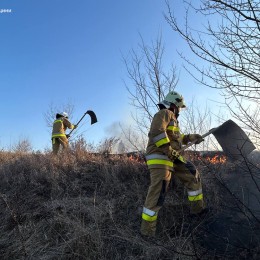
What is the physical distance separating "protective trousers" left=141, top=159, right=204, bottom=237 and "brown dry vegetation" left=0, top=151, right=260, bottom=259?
0.57ft

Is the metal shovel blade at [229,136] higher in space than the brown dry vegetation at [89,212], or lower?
higher

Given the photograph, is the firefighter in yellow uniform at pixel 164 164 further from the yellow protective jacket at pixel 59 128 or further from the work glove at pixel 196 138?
the yellow protective jacket at pixel 59 128

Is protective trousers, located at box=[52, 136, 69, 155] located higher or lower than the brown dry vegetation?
higher

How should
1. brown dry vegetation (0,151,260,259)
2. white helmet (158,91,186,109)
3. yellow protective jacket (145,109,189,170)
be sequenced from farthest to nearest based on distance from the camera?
white helmet (158,91,186,109)
yellow protective jacket (145,109,189,170)
brown dry vegetation (0,151,260,259)

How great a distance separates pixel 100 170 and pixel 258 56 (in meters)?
4.30

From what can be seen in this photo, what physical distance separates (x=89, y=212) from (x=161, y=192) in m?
1.28

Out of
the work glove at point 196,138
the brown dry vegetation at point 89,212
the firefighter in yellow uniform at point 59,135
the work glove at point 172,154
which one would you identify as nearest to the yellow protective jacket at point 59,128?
the firefighter in yellow uniform at point 59,135

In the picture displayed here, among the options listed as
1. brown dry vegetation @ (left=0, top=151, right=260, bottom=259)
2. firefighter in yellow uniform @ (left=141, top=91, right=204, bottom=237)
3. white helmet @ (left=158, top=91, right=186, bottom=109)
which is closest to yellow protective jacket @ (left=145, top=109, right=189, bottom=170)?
firefighter in yellow uniform @ (left=141, top=91, right=204, bottom=237)

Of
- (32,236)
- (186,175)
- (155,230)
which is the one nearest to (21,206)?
(32,236)

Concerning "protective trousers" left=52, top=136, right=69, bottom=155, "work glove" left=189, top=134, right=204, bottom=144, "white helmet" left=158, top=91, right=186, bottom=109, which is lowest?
"work glove" left=189, top=134, right=204, bottom=144

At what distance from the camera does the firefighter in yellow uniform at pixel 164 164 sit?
452 cm

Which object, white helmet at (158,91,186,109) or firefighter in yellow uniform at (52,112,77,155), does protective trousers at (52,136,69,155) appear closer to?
firefighter in yellow uniform at (52,112,77,155)

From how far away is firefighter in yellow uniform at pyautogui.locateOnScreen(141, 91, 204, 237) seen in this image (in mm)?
4516

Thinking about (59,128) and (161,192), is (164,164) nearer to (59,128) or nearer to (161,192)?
(161,192)
